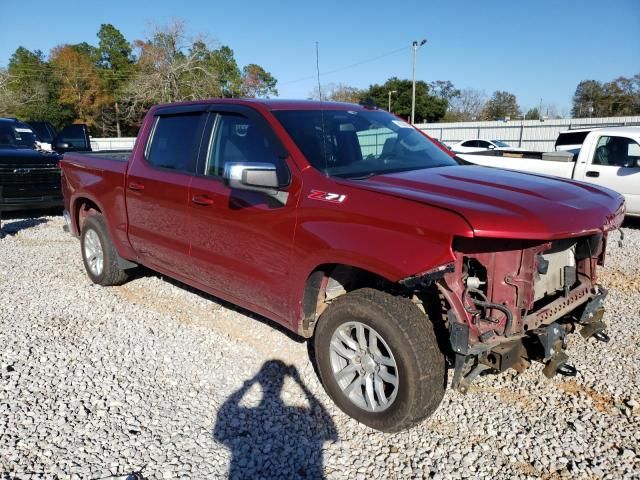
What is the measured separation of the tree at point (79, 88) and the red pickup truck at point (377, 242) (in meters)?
59.2

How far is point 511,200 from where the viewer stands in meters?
2.73

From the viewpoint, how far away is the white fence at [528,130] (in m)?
28.5

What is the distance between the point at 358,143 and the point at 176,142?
1663mm

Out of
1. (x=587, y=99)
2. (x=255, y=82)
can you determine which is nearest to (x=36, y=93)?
(x=255, y=82)

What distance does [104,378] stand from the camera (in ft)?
12.1

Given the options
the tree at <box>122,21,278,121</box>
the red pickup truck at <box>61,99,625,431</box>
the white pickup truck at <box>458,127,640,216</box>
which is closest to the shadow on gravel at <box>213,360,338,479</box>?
the red pickup truck at <box>61,99,625,431</box>

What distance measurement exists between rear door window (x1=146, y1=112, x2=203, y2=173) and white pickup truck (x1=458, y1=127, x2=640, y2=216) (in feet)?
19.3

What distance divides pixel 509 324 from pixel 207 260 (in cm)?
232

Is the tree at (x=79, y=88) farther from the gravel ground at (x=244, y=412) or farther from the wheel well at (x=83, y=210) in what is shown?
the gravel ground at (x=244, y=412)

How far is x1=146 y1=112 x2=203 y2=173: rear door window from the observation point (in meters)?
4.16

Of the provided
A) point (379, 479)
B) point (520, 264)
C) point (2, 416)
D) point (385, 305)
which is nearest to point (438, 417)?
point (379, 479)

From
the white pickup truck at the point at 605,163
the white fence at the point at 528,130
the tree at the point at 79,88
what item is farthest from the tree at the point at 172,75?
the white pickup truck at the point at 605,163

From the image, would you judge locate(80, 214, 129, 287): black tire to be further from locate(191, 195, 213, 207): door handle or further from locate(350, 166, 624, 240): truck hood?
locate(350, 166, 624, 240): truck hood

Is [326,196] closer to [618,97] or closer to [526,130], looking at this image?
[526,130]
